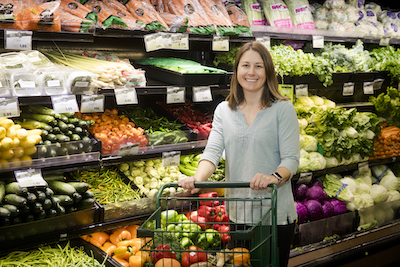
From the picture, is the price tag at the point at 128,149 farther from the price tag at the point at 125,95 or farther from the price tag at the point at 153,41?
the price tag at the point at 153,41

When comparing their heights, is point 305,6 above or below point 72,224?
above

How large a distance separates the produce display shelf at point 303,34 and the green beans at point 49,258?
2326 mm

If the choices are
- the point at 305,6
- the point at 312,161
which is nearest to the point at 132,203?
the point at 312,161

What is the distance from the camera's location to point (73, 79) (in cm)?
251

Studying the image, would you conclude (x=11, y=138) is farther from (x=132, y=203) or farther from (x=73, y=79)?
(x=132, y=203)

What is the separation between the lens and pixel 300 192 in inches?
145

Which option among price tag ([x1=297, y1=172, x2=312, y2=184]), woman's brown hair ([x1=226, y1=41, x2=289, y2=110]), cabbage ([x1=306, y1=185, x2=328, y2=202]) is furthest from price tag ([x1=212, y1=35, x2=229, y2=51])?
cabbage ([x1=306, y1=185, x2=328, y2=202])

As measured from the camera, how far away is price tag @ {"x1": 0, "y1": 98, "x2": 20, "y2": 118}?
228 cm

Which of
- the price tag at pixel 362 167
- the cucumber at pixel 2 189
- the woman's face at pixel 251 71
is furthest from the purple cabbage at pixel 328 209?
the cucumber at pixel 2 189

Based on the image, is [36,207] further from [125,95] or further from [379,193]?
[379,193]

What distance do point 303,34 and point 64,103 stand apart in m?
2.39

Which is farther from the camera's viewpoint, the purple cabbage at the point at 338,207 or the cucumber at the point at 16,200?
the purple cabbage at the point at 338,207

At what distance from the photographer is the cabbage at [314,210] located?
3.47 meters

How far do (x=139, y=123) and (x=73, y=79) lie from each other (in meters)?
0.82
